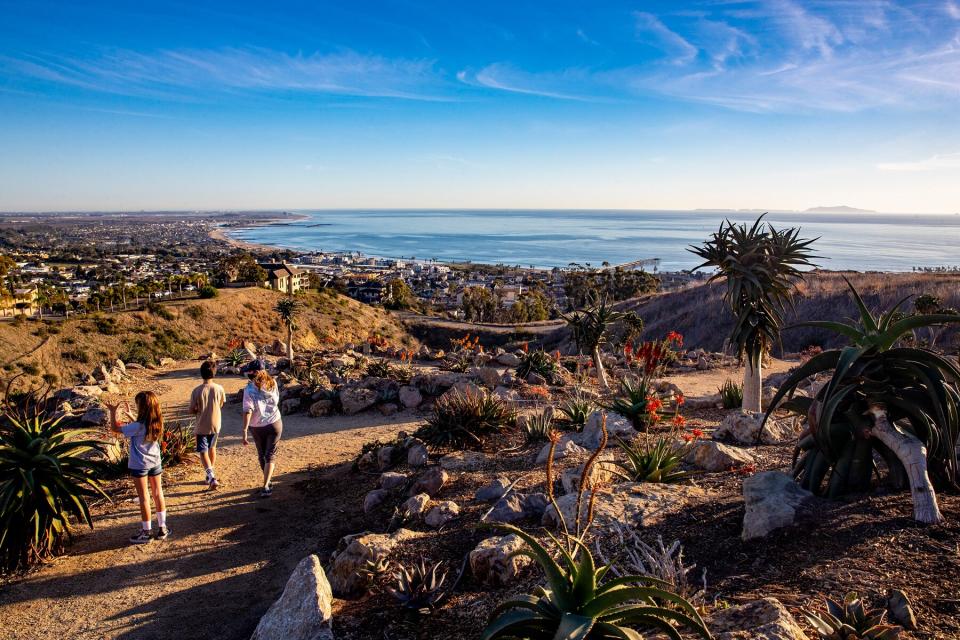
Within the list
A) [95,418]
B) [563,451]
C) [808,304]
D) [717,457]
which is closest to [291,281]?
[808,304]

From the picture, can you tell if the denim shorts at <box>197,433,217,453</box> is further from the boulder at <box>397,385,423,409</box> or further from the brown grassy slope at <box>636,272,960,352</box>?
the brown grassy slope at <box>636,272,960,352</box>

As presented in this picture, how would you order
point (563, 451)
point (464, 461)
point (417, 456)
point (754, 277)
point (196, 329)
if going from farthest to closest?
point (196, 329) < point (754, 277) < point (417, 456) < point (464, 461) < point (563, 451)

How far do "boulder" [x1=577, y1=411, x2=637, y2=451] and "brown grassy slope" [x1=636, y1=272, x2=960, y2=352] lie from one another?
2338cm

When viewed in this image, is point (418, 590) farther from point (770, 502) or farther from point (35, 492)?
point (35, 492)

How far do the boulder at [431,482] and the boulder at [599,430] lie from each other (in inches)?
83.2

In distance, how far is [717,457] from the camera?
6.15 m

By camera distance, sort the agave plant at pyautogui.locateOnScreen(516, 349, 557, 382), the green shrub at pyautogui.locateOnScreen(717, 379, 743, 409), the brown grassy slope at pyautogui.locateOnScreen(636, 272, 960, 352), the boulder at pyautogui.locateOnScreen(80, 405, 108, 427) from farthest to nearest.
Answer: the brown grassy slope at pyautogui.locateOnScreen(636, 272, 960, 352)
the agave plant at pyautogui.locateOnScreen(516, 349, 557, 382)
the green shrub at pyautogui.locateOnScreen(717, 379, 743, 409)
the boulder at pyautogui.locateOnScreen(80, 405, 108, 427)

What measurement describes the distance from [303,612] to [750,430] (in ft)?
20.4

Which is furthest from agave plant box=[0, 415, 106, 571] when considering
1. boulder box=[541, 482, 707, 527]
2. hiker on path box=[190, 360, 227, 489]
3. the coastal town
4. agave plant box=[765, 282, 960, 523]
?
the coastal town

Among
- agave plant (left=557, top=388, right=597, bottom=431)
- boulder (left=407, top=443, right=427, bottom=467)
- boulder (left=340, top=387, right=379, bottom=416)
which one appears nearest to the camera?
boulder (left=407, top=443, right=427, bottom=467)

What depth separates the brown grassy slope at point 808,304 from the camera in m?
31.3

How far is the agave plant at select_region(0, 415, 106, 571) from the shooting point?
5.61 meters

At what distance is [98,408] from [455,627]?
10.8m

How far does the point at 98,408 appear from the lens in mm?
11422
